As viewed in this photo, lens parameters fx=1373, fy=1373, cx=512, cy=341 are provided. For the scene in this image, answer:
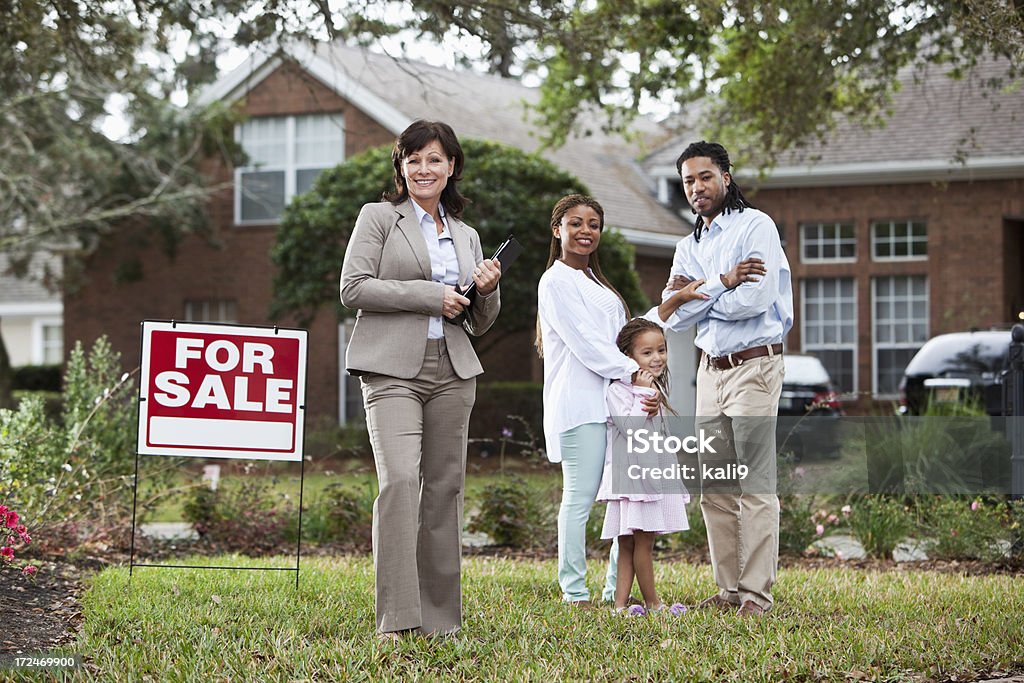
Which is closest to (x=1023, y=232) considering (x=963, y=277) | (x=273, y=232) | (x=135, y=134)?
(x=963, y=277)

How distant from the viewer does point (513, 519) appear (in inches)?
393

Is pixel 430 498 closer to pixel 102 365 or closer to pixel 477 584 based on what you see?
pixel 477 584

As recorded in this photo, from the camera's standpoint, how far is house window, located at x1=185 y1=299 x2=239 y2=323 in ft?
79.9

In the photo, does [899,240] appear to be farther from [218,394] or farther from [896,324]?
[218,394]

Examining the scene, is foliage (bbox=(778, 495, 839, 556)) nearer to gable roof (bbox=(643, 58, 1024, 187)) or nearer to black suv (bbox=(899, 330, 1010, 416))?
black suv (bbox=(899, 330, 1010, 416))

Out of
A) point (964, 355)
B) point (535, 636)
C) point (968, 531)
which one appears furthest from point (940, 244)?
point (535, 636)

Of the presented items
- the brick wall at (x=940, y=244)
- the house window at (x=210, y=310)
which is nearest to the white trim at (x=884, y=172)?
the brick wall at (x=940, y=244)

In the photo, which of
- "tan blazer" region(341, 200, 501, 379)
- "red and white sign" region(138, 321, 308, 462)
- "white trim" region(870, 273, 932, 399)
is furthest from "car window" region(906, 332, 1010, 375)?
"tan blazer" region(341, 200, 501, 379)

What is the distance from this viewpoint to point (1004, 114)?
21.8 meters

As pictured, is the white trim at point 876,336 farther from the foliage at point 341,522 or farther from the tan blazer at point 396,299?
the tan blazer at point 396,299

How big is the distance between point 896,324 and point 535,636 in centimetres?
1755

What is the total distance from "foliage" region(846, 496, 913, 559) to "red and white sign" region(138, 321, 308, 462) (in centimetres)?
424

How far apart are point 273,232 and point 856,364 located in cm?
1010

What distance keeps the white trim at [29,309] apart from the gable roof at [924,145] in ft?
64.4
